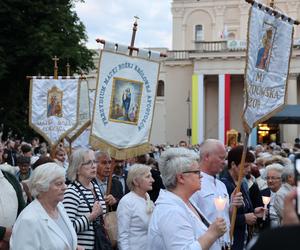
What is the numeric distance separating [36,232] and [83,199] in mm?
1327

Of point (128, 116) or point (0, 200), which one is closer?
point (0, 200)

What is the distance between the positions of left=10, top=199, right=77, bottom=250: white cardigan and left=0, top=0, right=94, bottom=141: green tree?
20.7 meters

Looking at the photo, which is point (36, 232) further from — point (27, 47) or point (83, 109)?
point (27, 47)

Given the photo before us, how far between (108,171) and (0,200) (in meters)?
2.27

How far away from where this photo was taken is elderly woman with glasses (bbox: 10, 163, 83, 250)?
411 cm

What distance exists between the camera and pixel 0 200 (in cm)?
471

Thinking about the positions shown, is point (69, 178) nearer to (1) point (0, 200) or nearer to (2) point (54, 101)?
(1) point (0, 200)

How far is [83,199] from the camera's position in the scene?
5.45 metres

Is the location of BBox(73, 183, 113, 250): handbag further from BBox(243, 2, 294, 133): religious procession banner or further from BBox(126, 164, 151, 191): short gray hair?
BBox(243, 2, 294, 133): religious procession banner

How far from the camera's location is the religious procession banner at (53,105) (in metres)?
11.4

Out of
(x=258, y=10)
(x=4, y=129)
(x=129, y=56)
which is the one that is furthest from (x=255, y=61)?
(x=4, y=129)

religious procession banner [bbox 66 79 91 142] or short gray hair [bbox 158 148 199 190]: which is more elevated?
religious procession banner [bbox 66 79 91 142]

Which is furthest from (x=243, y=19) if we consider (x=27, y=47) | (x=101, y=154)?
(x=101, y=154)

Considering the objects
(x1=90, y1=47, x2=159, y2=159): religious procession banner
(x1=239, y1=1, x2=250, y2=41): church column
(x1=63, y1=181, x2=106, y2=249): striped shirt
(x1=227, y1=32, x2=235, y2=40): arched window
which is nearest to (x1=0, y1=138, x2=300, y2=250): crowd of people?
(x1=63, y1=181, x2=106, y2=249): striped shirt
